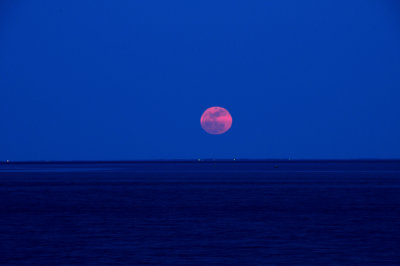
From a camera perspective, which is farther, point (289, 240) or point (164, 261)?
point (289, 240)

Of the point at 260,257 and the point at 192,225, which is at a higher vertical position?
the point at 192,225

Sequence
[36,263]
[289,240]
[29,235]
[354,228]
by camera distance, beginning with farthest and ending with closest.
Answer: [354,228], [29,235], [289,240], [36,263]

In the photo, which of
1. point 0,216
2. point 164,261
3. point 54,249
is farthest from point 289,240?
point 0,216

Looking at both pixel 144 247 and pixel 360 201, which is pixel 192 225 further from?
pixel 360 201

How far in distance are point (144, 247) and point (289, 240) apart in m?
6.55

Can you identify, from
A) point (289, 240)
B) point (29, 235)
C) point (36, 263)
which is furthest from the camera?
point (29, 235)

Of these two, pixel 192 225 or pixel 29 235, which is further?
pixel 192 225

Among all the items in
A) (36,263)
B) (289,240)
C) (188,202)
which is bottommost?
(36,263)

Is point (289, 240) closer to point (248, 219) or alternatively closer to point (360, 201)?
point (248, 219)

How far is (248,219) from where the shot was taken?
39.9 meters

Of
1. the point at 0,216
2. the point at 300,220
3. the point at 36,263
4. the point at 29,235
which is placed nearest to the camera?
the point at 36,263

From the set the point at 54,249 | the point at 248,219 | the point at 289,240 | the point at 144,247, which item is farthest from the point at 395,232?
the point at 54,249

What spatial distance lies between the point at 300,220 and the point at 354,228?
4.77 metres

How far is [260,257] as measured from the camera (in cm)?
2511
